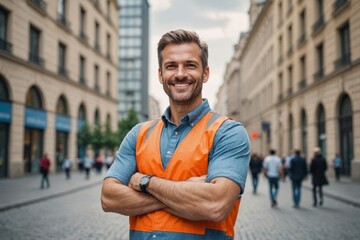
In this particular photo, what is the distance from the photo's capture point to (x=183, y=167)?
2182 mm

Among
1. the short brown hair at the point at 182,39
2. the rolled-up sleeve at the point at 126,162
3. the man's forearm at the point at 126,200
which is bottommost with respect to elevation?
the man's forearm at the point at 126,200

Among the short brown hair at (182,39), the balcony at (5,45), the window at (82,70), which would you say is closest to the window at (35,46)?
the balcony at (5,45)

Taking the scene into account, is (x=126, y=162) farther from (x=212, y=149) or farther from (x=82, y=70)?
(x=82, y=70)

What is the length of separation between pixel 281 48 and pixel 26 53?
81.6 ft

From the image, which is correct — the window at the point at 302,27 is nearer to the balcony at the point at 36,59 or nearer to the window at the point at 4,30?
the balcony at the point at 36,59

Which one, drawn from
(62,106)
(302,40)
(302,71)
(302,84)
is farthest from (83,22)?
(302,84)

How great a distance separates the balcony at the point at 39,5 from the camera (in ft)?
80.3

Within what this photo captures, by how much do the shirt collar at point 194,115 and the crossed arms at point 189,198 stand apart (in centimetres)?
35

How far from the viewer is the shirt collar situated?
2.32 metres

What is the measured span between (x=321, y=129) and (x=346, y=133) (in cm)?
447

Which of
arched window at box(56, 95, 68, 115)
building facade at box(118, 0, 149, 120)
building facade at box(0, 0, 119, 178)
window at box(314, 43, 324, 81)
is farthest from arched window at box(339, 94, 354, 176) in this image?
building facade at box(118, 0, 149, 120)

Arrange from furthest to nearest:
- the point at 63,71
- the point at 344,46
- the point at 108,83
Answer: the point at 108,83 → the point at 63,71 → the point at 344,46

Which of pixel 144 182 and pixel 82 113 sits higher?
pixel 82 113

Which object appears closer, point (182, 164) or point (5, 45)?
point (182, 164)
